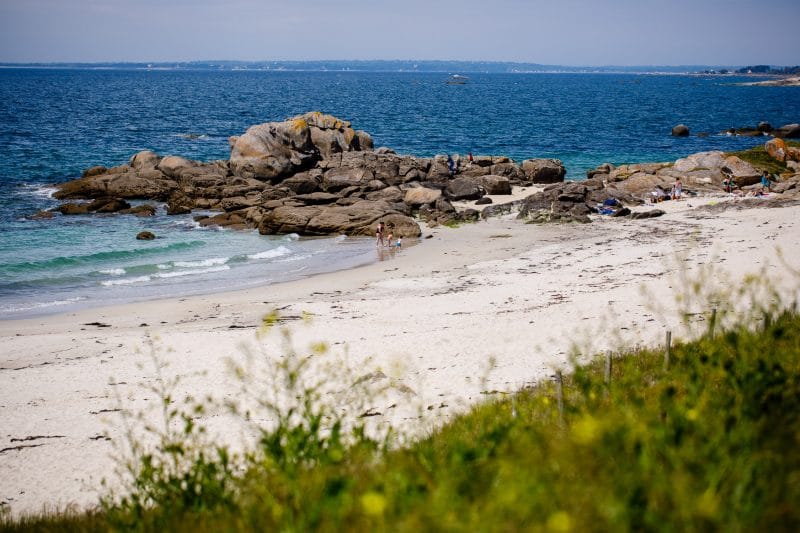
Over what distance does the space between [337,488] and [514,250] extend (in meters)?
22.0

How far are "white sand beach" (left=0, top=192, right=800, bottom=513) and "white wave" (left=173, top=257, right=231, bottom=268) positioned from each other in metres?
4.32

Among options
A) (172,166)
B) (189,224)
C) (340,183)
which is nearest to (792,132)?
(340,183)

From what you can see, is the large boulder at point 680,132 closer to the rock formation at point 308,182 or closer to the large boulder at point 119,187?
the rock formation at point 308,182

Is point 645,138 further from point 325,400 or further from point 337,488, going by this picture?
point 337,488

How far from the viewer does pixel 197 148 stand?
55.4 metres

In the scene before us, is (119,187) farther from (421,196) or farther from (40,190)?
(421,196)

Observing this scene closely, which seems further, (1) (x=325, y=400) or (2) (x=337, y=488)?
(1) (x=325, y=400)

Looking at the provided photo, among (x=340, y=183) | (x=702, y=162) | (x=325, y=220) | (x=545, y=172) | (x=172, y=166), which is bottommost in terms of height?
(x=325, y=220)

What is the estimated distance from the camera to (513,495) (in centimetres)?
291

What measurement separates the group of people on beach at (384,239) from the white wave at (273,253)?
11.7 feet

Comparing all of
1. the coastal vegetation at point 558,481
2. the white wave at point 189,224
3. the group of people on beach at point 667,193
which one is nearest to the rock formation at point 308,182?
the white wave at point 189,224

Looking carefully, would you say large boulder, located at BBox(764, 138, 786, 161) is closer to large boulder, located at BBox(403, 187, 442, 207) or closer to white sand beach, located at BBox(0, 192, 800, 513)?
white sand beach, located at BBox(0, 192, 800, 513)

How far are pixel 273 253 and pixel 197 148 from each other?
32.9 metres

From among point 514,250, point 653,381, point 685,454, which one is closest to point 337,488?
point 685,454
